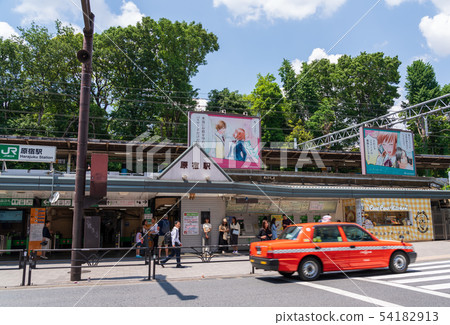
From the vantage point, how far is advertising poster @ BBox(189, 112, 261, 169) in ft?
78.4

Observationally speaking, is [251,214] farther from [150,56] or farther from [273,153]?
[150,56]

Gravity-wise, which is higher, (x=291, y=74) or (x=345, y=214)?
(x=291, y=74)

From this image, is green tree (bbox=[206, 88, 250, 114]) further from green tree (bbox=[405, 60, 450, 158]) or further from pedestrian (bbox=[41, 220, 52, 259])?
pedestrian (bbox=[41, 220, 52, 259])

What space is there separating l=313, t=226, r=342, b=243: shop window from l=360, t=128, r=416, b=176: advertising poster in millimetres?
18707

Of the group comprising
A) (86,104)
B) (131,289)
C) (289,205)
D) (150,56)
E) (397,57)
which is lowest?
(131,289)

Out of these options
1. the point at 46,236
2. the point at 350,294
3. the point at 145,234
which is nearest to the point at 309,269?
the point at 350,294

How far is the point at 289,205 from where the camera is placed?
69.9ft

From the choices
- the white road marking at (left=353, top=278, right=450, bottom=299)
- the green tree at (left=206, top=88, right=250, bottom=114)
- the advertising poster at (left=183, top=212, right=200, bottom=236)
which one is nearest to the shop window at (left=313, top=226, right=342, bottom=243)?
the white road marking at (left=353, top=278, right=450, bottom=299)

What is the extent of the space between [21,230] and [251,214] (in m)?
12.9

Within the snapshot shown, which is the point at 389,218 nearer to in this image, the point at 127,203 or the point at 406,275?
the point at 406,275

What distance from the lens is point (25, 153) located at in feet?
56.8

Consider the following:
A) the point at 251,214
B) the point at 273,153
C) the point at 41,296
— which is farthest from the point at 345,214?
the point at 41,296

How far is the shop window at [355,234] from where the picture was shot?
34.6ft

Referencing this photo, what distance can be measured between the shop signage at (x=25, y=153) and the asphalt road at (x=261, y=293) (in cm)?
948
